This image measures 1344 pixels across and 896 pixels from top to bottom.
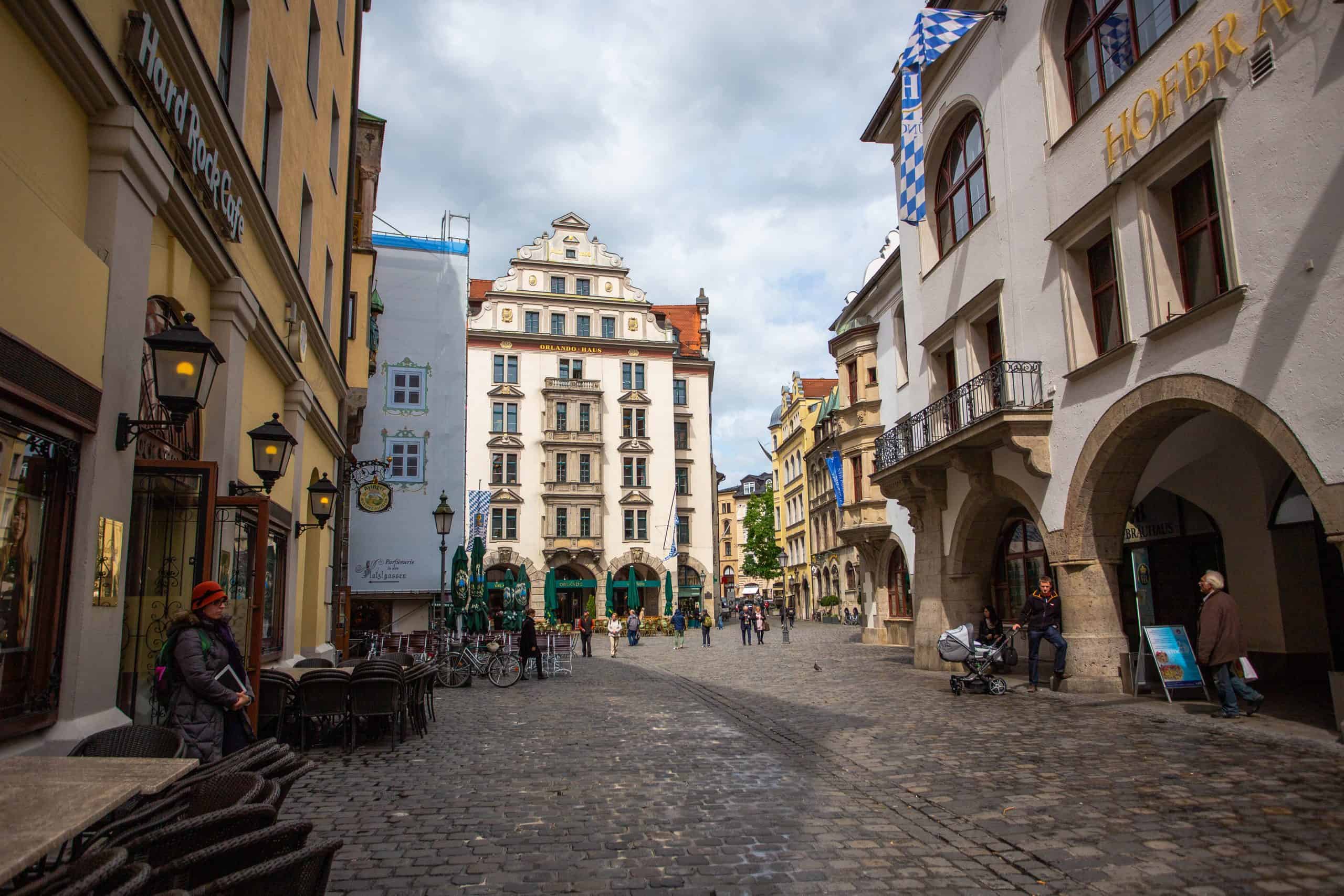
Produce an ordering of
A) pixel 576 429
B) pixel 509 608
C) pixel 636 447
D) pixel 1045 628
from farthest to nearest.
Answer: pixel 636 447 < pixel 576 429 < pixel 509 608 < pixel 1045 628

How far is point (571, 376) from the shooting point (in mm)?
51156

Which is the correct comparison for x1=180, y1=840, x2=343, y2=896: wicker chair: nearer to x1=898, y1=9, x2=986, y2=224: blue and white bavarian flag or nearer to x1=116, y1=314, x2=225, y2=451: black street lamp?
x1=116, y1=314, x2=225, y2=451: black street lamp

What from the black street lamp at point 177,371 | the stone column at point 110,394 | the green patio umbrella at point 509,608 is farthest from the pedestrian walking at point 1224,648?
the green patio umbrella at point 509,608

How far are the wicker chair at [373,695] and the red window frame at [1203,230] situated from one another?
10539 millimetres

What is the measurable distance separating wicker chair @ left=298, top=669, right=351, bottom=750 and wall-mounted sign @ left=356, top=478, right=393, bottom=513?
22427 millimetres

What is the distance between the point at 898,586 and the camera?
2975 cm

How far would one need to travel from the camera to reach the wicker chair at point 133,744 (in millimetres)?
4785

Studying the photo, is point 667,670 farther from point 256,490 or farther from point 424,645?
point 256,490

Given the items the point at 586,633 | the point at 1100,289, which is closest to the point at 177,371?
the point at 1100,289

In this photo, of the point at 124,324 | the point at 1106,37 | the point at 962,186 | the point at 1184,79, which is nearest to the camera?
the point at 124,324

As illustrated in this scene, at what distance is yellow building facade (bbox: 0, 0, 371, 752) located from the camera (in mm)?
5434

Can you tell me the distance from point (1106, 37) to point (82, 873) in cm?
1519

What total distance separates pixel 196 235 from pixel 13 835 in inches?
284

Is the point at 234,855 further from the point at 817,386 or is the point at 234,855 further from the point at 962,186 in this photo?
the point at 817,386
